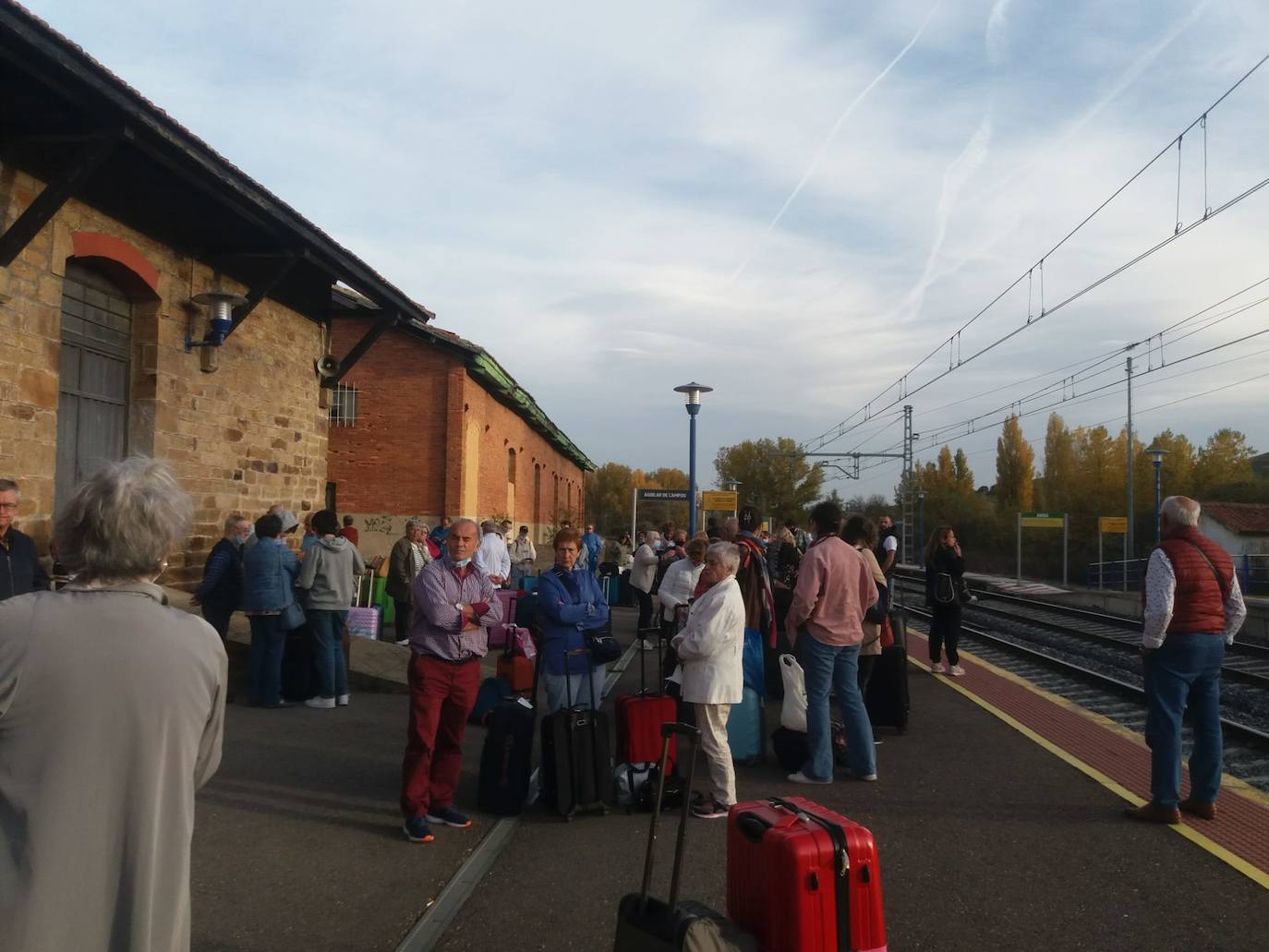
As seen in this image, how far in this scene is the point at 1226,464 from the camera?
53656mm

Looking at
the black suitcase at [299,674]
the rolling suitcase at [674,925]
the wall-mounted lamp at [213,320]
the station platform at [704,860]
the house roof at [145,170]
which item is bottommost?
the station platform at [704,860]

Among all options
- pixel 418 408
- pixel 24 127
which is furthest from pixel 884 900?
pixel 418 408

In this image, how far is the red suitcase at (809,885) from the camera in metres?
3.26

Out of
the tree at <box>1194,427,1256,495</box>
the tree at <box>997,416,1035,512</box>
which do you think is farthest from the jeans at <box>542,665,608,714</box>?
the tree at <box>997,416,1035,512</box>

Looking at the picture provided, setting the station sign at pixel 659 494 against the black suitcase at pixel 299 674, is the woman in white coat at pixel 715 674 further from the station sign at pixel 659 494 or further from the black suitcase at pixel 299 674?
the station sign at pixel 659 494

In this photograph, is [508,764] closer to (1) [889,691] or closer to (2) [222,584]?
(1) [889,691]

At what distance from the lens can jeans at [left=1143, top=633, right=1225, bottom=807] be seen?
5.68m

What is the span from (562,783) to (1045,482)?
2397 inches

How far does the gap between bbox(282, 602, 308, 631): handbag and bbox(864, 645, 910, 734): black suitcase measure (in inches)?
196

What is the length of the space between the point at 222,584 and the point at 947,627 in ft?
25.0

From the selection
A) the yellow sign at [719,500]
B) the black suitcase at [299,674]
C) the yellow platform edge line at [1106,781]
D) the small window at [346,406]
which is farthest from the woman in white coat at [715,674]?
the yellow sign at [719,500]

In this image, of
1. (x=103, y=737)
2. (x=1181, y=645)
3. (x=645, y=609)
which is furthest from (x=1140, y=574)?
(x=103, y=737)

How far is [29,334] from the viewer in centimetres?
806

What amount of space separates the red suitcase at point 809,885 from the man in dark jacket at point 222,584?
6868mm
